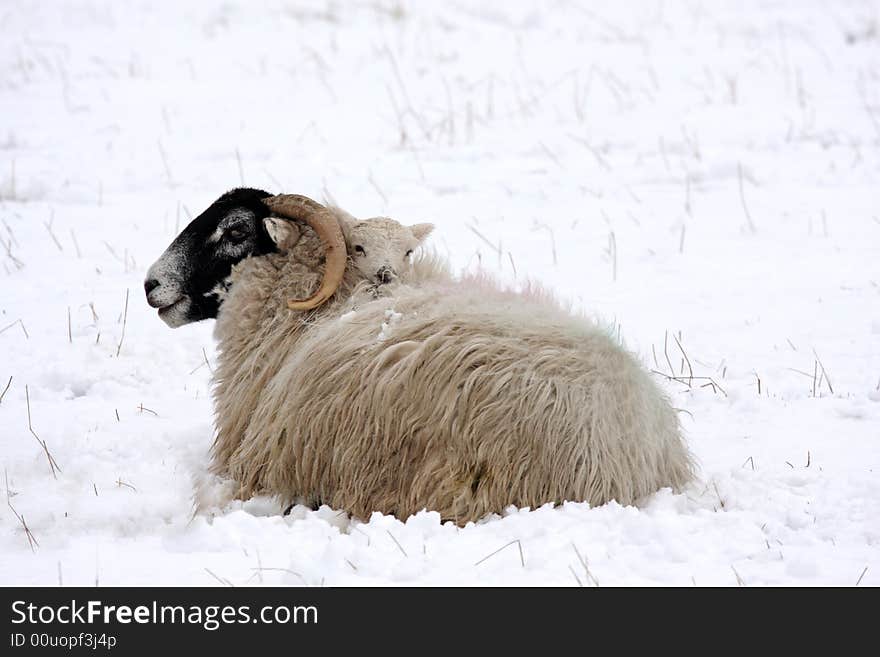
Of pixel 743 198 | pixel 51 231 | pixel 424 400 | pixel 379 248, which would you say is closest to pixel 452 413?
pixel 424 400

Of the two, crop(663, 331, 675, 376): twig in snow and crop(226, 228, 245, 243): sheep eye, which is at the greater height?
crop(226, 228, 245, 243): sheep eye

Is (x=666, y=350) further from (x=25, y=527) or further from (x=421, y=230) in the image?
(x=25, y=527)

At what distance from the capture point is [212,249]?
546 cm

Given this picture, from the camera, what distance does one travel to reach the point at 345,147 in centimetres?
1077

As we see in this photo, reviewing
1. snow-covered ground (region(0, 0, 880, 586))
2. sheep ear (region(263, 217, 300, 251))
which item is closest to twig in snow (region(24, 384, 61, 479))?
snow-covered ground (region(0, 0, 880, 586))

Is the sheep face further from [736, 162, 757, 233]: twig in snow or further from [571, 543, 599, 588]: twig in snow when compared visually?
[736, 162, 757, 233]: twig in snow

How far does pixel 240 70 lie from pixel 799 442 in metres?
9.38

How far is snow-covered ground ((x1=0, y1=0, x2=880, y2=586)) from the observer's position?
13.4ft

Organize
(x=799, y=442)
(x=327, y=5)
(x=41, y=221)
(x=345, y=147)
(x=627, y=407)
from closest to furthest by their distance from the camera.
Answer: (x=627, y=407) → (x=799, y=442) → (x=41, y=221) → (x=345, y=147) → (x=327, y=5)

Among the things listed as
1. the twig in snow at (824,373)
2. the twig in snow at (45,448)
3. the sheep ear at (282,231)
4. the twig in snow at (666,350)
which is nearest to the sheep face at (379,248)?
the sheep ear at (282,231)

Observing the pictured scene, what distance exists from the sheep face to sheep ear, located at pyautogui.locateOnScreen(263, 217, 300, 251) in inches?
9.6

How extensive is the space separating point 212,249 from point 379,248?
827mm

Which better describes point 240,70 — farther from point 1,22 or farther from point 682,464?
point 682,464
